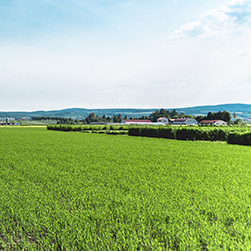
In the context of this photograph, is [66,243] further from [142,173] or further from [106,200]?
[142,173]

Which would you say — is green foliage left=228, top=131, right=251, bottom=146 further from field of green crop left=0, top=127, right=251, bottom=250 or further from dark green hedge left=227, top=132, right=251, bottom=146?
field of green crop left=0, top=127, right=251, bottom=250

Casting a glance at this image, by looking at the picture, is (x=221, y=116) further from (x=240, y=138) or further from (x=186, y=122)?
(x=240, y=138)

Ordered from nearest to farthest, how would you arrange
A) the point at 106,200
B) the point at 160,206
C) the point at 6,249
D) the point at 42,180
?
the point at 6,249 < the point at 160,206 < the point at 106,200 < the point at 42,180

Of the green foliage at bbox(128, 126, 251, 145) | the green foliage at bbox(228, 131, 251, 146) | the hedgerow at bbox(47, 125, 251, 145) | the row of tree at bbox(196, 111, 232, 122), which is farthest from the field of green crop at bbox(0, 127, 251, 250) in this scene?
the row of tree at bbox(196, 111, 232, 122)

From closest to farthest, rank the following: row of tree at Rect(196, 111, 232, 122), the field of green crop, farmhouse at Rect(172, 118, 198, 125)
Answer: the field of green crop
row of tree at Rect(196, 111, 232, 122)
farmhouse at Rect(172, 118, 198, 125)

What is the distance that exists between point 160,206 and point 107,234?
1.73m

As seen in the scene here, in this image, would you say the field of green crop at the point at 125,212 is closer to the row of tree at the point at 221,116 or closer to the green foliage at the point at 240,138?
the green foliage at the point at 240,138

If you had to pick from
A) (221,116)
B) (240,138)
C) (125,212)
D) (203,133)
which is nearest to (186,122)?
(221,116)

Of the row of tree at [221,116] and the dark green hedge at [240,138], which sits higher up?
the row of tree at [221,116]

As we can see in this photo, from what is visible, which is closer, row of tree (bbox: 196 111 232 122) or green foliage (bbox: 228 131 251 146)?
green foliage (bbox: 228 131 251 146)

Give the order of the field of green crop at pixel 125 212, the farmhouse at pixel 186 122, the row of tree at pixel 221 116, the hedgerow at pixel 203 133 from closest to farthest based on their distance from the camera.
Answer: the field of green crop at pixel 125 212 → the hedgerow at pixel 203 133 → the row of tree at pixel 221 116 → the farmhouse at pixel 186 122

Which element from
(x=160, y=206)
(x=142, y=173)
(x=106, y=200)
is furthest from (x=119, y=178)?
(x=160, y=206)

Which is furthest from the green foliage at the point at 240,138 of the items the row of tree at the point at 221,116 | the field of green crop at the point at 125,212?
the row of tree at the point at 221,116

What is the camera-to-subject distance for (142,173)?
9.59 metres
